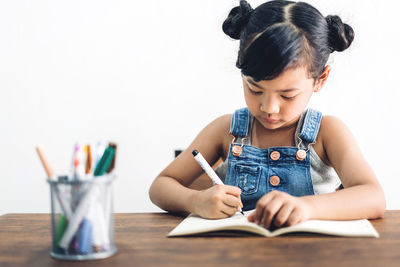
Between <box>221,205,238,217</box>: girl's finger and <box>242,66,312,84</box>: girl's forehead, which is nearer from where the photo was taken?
Result: <box>221,205,238,217</box>: girl's finger

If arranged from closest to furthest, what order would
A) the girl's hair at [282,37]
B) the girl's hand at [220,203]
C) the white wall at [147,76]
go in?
the girl's hand at [220,203], the girl's hair at [282,37], the white wall at [147,76]

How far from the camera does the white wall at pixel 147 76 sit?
184cm

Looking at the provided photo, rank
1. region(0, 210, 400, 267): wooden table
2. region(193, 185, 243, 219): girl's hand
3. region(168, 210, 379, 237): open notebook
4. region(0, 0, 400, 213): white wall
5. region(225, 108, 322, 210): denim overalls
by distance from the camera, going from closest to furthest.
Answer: region(0, 210, 400, 267): wooden table
region(168, 210, 379, 237): open notebook
region(193, 185, 243, 219): girl's hand
region(225, 108, 322, 210): denim overalls
region(0, 0, 400, 213): white wall

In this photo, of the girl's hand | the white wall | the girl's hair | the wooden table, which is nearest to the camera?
the wooden table

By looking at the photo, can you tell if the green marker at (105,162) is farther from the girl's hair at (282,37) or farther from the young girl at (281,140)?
the girl's hair at (282,37)

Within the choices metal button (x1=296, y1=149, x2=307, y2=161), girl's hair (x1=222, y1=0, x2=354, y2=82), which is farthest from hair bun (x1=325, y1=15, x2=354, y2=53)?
metal button (x1=296, y1=149, x2=307, y2=161)

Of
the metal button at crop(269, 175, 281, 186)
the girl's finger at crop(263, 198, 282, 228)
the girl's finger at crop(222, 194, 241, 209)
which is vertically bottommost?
the metal button at crop(269, 175, 281, 186)

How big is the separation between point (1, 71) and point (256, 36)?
1284mm

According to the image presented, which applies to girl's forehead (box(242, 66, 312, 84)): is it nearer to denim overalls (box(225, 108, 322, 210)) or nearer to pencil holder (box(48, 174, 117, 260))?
denim overalls (box(225, 108, 322, 210))

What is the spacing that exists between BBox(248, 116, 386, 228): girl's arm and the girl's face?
110 mm

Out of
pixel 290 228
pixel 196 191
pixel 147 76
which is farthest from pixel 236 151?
pixel 147 76

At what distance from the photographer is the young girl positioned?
2.64 ft

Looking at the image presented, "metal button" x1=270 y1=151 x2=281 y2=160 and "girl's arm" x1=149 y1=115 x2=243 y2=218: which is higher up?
"metal button" x1=270 y1=151 x2=281 y2=160

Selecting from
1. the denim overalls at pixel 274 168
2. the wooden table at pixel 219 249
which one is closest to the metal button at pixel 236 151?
the denim overalls at pixel 274 168
